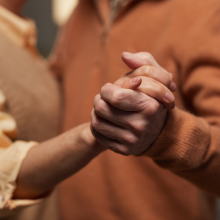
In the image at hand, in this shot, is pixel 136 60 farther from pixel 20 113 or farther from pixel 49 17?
pixel 49 17

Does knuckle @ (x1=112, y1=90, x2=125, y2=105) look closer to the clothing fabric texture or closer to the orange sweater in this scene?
the orange sweater

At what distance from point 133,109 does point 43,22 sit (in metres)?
1.18

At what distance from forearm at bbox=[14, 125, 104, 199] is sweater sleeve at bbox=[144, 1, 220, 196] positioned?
11cm

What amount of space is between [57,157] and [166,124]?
0.19 m

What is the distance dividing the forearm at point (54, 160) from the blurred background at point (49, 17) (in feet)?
3.32

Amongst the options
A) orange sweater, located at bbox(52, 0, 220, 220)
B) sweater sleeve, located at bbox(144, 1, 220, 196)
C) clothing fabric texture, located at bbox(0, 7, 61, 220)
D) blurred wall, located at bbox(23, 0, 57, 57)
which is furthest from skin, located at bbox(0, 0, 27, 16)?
sweater sleeve, located at bbox(144, 1, 220, 196)

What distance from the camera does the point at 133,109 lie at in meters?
0.31

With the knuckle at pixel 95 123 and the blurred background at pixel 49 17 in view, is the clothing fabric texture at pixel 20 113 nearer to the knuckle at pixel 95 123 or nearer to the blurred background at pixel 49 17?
the knuckle at pixel 95 123

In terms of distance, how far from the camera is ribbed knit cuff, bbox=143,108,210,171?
38 cm

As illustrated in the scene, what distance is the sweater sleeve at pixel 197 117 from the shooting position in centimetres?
39

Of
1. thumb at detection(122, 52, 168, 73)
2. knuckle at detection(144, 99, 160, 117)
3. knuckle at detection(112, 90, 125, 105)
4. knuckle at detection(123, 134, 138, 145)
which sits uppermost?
thumb at detection(122, 52, 168, 73)

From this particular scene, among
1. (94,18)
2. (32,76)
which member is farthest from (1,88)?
(94,18)

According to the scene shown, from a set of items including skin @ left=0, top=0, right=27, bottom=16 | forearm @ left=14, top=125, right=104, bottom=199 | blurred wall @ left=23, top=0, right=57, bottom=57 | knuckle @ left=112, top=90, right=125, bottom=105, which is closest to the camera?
knuckle @ left=112, top=90, right=125, bottom=105

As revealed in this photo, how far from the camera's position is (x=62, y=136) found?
0.43 metres
